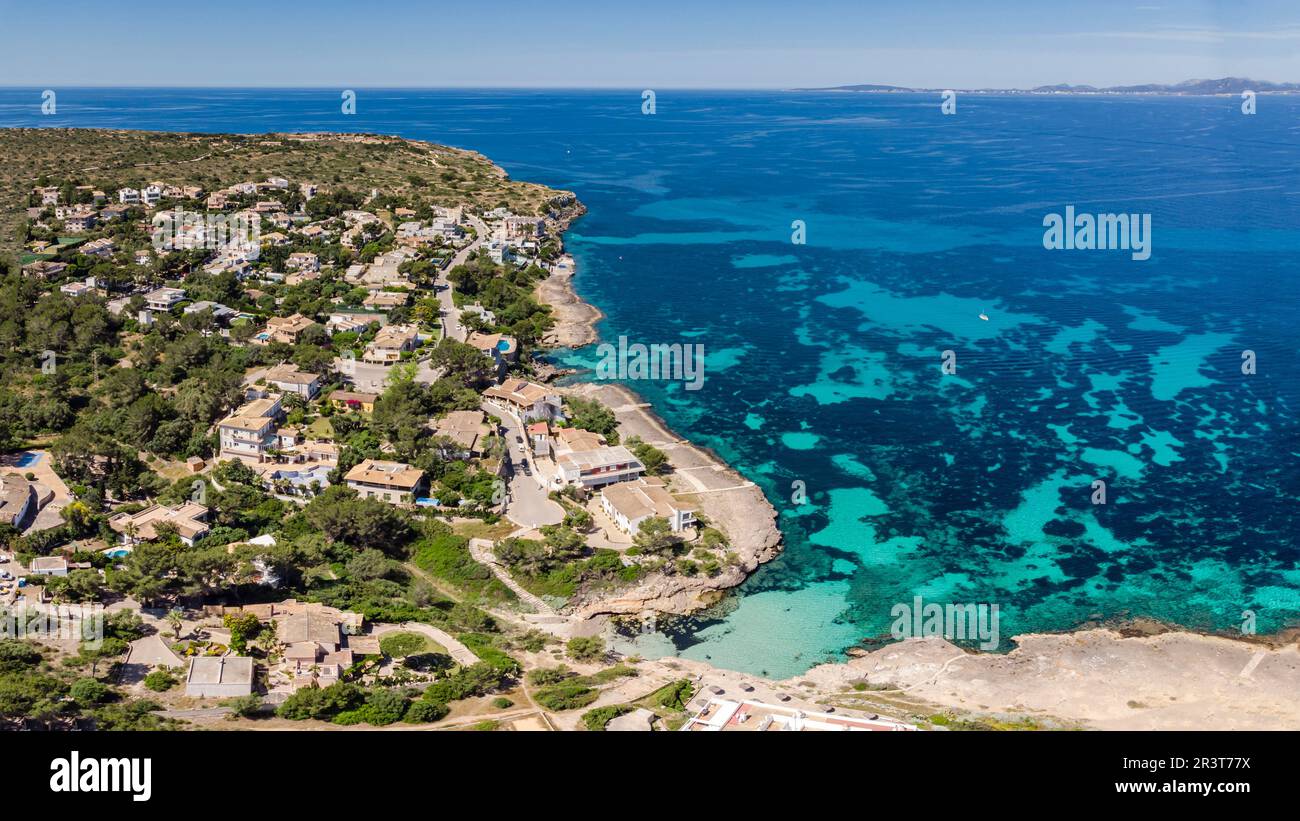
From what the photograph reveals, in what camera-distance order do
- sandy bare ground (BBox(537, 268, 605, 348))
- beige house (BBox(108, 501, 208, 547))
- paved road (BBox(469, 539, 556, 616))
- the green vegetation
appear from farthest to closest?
sandy bare ground (BBox(537, 268, 605, 348)) → the green vegetation → beige house (BBox(108, 501, 208, 547)) → paved road (BBox(469, 539, 556, 616))

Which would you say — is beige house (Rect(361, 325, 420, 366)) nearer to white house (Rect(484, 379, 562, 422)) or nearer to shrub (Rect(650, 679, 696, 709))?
white house (Rect(484, 379, 562, 422))

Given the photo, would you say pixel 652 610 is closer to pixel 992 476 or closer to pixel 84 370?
pixel 992 476

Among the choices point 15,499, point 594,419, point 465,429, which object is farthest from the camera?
point 594,419

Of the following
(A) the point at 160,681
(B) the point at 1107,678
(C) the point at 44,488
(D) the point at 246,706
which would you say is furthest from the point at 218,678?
(B) the point at 1107,678

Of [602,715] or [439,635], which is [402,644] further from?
[602,715]

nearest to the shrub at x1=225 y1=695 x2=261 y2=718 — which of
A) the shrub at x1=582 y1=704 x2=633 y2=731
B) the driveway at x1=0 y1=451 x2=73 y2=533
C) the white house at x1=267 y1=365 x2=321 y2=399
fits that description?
the shrub at x1=582 y1=704 x2=633 y2=731
